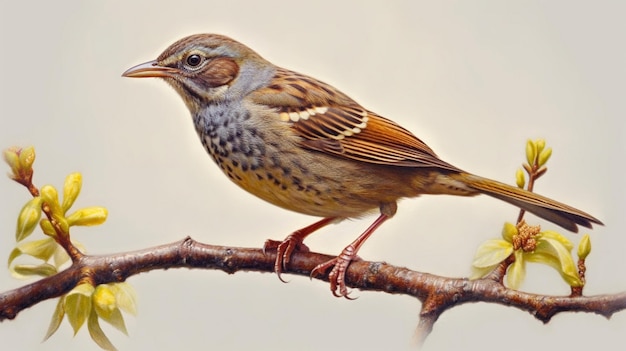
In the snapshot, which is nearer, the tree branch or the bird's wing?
the tree branch

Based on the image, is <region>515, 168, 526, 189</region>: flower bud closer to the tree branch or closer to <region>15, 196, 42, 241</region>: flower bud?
the tree branch

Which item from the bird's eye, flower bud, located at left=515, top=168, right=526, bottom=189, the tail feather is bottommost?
the tail feather

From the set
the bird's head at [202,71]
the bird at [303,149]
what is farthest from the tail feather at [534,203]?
the bird's head at [202,71]

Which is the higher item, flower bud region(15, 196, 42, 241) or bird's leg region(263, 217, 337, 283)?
bird's leg region(263, 217, 337, 283)

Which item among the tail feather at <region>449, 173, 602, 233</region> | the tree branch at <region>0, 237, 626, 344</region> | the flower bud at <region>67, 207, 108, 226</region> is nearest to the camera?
the tree branch at <region>0, 237, 626, 344</region>

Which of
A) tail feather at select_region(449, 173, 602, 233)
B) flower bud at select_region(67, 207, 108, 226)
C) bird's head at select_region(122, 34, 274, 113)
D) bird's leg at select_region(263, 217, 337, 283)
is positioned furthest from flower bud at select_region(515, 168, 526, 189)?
flower bud at select_region(67, 207, 108, 226)

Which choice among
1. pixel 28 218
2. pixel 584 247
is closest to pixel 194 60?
pixel 28 218

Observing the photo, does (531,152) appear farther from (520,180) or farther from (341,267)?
(341,267)
